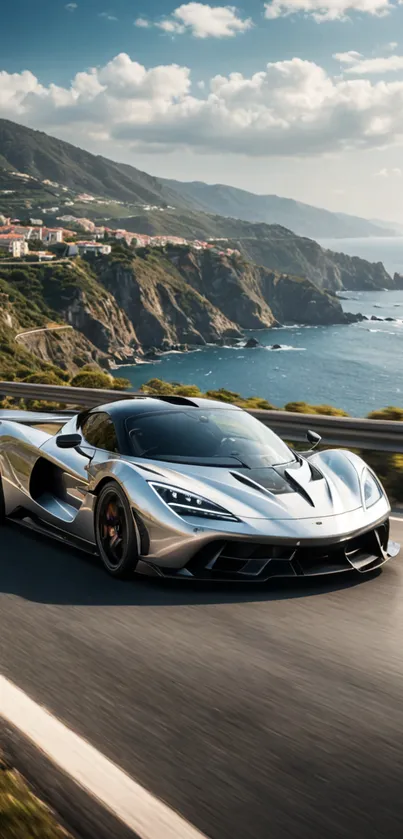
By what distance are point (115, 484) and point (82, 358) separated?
102m

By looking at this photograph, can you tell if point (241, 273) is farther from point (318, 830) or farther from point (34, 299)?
point (318, 830)

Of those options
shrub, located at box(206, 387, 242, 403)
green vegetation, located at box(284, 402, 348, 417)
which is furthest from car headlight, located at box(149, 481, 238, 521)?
shrub, located at box(206, 387, 242, 403)

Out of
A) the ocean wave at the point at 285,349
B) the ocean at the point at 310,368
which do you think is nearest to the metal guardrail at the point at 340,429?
the ocean at the point at 310,368

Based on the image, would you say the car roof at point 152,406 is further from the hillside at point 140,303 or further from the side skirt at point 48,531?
the hillside at point 140,303

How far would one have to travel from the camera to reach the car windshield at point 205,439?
5914 mm

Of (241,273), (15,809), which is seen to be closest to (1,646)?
(15,809)

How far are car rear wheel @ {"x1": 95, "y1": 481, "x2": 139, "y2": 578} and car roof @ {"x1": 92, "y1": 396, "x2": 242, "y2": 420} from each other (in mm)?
781

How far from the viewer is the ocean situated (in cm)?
8032

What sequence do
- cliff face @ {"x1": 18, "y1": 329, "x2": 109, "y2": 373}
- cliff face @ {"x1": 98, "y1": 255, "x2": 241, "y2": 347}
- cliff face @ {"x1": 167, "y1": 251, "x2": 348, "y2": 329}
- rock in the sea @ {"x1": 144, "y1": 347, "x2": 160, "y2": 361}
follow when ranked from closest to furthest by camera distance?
cliff face @ {"x1": 18, "y1": 329, "x2": 109, "y2": 373} < rock in the sea @ {"x1": 144, "y1": 347, "x2": 160, "y2": 361} < cliff face @ {"x1": 98, "y1": 255, "x2": 241, "y2": 347} < cliff face @ {"x1": 167, "y1": 251, "x2": 348, "y2": 329}

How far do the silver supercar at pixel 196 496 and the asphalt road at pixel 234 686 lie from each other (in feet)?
0.65

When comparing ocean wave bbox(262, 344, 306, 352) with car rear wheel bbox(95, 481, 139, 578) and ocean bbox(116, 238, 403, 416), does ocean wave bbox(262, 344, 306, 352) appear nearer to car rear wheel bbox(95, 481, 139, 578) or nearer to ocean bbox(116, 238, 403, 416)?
ocean bbox(116, 238, 403, 416)

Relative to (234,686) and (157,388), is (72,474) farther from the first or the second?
(157,388)

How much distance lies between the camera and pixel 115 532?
571 cm

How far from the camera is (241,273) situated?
17212cm
